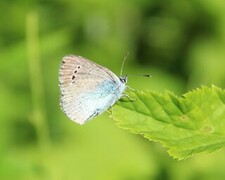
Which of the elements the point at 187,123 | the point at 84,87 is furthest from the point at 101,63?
the point at 187,123

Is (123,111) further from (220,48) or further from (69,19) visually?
(69,19)

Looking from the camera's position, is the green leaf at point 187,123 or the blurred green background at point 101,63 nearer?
the green leaf at point 187,123

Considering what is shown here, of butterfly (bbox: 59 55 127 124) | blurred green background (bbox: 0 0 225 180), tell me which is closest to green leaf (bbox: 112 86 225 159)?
butterfly (bbox: 59 55 127 124)

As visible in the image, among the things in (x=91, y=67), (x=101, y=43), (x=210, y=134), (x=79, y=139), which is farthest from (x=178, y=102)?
(x=101, y=43)

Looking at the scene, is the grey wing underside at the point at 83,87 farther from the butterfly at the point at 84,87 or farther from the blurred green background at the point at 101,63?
the blurred green background at the point at 101,63

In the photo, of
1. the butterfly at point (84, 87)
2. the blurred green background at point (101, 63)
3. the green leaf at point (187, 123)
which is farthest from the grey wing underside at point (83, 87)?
the green leaf at point (187, 123)

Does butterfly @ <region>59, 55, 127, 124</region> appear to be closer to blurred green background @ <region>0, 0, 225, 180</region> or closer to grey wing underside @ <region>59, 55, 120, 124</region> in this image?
grey wing underside @ <region>59, 55, 120, 124</region>

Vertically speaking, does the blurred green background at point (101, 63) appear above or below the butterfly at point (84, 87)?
below
